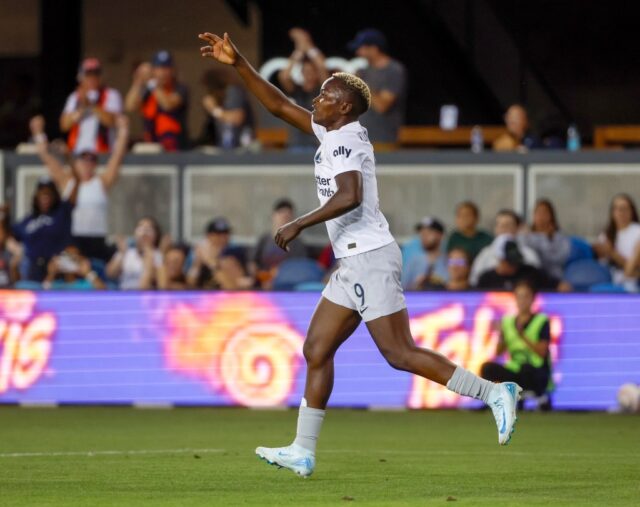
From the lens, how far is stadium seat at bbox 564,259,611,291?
16.3 meters

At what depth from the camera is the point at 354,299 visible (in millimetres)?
9000

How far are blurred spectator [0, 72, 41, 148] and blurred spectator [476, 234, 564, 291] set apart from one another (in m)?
10.0

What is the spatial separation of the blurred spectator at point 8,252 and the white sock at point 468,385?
9668 mm

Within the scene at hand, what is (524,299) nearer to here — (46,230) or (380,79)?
(380,79)

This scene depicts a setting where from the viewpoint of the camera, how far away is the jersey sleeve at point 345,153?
8.88 meters

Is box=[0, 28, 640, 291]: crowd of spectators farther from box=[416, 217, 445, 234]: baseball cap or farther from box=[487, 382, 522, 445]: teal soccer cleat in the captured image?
box=[487, 382, 522, 445]: teal soccer cleat

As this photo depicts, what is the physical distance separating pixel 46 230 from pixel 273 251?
2.52 m

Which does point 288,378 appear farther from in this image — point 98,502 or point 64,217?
point 98,502

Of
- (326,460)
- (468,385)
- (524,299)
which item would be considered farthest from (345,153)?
(524,299)

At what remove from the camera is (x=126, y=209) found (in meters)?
19.2

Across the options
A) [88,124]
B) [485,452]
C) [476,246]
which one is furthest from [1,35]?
[485,452]

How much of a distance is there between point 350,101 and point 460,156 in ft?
30.6

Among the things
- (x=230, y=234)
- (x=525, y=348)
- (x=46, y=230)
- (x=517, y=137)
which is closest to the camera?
(x=525, y=348)

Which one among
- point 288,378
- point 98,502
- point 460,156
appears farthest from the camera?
point 460,156
